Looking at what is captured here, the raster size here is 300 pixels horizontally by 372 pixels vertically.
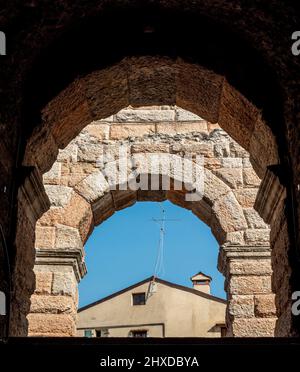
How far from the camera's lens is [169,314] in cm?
2550

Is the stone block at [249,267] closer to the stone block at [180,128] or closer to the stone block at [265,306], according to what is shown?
the stone block at [265,306]

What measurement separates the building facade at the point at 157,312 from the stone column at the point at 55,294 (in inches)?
632

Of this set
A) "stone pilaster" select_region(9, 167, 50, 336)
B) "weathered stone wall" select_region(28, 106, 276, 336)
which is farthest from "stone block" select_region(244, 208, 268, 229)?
"stone pilaster" select_region(9, 167, 50, 336)

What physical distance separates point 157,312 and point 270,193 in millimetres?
21792

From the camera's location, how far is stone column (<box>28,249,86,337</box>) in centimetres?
806

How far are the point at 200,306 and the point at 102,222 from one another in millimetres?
16382

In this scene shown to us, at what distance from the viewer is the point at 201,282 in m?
27.2

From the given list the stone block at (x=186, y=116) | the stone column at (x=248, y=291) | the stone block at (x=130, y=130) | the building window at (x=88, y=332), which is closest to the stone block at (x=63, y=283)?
the stone column at (x=248, y=291)

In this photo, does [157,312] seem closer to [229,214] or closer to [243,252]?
[229,214]

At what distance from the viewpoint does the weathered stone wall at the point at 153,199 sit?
8.16m
